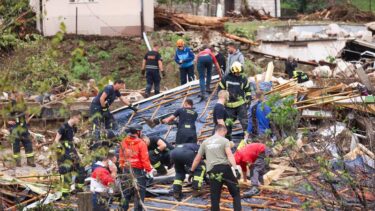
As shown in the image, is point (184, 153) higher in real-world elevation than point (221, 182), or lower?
higher

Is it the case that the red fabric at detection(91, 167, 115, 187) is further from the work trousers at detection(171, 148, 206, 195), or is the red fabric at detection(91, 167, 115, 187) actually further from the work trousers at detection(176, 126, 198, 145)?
the work trousers at detection(176, 126, 198, 145)

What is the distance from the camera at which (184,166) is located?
16.3m

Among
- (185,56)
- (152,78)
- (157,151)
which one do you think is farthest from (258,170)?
(152,78)

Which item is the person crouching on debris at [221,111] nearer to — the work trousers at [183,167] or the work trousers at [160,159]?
the work trousers at [160,159]

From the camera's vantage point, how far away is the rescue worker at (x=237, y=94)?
19.1 metres

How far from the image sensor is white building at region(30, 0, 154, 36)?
31.0 m

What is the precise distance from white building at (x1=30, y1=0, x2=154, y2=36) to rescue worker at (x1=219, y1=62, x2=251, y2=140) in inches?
488

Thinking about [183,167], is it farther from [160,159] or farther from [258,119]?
[258,119]

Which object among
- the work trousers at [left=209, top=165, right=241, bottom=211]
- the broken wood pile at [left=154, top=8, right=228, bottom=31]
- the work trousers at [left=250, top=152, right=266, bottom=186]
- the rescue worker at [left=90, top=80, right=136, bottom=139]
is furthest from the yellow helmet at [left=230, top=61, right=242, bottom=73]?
the broken wood pile at [left=154, top=8, right=228, bottom=31]

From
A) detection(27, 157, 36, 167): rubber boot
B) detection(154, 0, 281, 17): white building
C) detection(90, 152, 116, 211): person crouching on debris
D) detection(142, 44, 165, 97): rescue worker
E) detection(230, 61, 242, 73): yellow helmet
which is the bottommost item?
detection(27, 157, 36, 167): rubber boot

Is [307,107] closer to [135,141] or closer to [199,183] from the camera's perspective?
[199,183]

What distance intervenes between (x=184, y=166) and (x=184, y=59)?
6.97m

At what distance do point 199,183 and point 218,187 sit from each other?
1698mm

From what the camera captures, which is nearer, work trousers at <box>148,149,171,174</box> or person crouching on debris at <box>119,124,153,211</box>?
person crouching on debris at <box>119,124,153,211</box>
